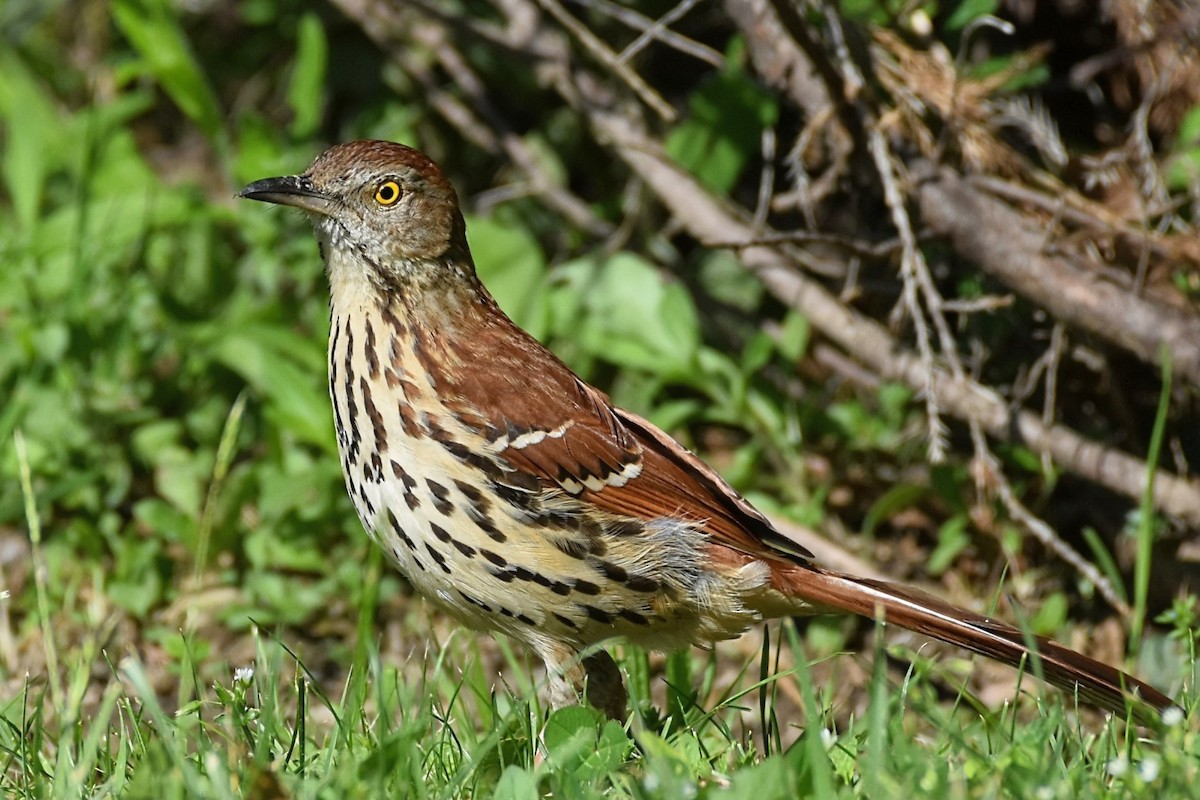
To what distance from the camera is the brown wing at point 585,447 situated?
10.9 feet

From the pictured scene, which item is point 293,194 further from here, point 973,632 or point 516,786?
point 973,632

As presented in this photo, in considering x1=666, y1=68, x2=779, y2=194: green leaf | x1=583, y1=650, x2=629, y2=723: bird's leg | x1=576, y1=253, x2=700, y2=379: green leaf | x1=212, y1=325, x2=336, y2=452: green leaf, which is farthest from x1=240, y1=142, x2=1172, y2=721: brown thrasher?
x1=666, y1=68, x2=779, y2=194: green leaf

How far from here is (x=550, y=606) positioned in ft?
10.5

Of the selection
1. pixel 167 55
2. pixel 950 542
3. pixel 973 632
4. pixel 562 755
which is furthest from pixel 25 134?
pixel 973 632

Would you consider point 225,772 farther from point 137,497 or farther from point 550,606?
point 137,497

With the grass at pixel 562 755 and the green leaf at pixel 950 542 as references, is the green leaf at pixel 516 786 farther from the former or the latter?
the green leaf at pixel 950 542

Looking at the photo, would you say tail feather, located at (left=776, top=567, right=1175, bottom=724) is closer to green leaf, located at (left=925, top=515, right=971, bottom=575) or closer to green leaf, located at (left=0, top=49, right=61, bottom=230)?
green leaf, located at (left=925, top=515, right=971, bottom=575)

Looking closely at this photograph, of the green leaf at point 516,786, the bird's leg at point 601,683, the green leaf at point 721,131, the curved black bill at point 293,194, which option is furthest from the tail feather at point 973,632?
the green leaf at point 721,131

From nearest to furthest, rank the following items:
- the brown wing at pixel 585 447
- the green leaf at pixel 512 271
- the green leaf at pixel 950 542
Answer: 1. the brown wing at pixel 585 447
2. the green leaf at pixel 950 542
3. the green leaf at pixel 512 271

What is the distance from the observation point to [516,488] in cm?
322

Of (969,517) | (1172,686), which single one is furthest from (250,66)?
(1172,686)

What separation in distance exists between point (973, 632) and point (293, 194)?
5.79ft

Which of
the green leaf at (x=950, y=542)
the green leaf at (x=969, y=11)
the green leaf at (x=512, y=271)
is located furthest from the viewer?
the green leaf at (x=512, y=271)

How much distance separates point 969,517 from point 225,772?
2720 millimetres
